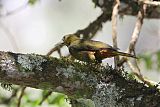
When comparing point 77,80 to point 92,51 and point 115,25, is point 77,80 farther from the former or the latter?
point 115,25

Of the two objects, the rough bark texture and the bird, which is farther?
the bird

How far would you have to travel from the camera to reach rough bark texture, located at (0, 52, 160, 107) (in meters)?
2.26

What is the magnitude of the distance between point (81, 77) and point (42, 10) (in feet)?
34.4

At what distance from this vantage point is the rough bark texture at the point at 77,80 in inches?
89.1

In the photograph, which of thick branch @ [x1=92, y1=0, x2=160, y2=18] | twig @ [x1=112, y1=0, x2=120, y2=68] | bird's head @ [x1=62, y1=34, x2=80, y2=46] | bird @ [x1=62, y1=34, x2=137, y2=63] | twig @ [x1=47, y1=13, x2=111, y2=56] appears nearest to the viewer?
bird @ [x1=62, y1=34, x2=137, y2=63]

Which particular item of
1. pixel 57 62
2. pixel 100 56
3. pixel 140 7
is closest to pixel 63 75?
pixel 57 62

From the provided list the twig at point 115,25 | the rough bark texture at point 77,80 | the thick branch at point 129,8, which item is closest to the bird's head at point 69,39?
the twig at point 115,25

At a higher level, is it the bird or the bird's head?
the bird's head

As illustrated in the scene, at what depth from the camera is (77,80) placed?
2.29m

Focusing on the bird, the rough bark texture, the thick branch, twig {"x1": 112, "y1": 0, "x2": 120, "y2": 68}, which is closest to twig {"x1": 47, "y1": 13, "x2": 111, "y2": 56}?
the thick branch

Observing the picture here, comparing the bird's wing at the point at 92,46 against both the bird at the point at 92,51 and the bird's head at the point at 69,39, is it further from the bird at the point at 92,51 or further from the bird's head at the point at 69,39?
the bird's head at the point at 69,39

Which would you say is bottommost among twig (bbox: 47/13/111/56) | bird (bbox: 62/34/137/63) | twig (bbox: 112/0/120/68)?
bird (bbox: 62/34/137/63)

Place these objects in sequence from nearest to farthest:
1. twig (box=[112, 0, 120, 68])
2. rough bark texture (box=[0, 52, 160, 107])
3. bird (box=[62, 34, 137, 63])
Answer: rough bark texture (box=[0, 52, 160, 107]), bird (box=[62, 34, 137, 63]), twig (box=[112, 0, 120, 68])

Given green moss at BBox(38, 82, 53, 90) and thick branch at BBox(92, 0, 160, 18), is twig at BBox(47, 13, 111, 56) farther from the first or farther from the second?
green moss at BBox(38, 82, 53, 90)
